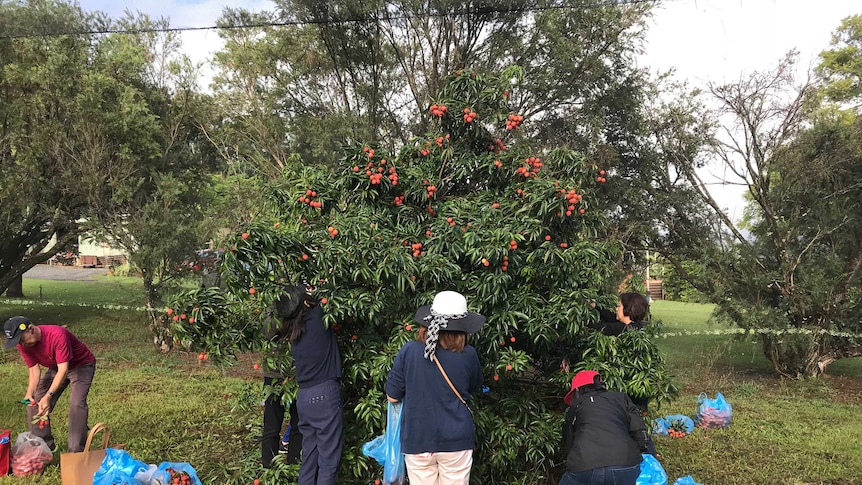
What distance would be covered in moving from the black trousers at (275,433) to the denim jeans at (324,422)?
58 cm

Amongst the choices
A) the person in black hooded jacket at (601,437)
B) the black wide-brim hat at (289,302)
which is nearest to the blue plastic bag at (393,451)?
the black wide-brim hat at (289,302)

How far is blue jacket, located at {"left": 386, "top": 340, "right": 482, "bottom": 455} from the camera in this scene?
311 cm

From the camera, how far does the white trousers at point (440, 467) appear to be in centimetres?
315

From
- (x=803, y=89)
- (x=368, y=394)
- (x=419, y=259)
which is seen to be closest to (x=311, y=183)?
(x=419, y=259)

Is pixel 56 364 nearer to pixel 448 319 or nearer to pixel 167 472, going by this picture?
pixel 167 472

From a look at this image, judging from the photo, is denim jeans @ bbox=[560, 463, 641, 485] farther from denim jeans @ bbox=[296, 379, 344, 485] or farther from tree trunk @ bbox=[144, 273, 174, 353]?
tree trunk @ bbox=[144, 273, 174, 353]

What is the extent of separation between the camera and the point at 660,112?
1116 centimetres

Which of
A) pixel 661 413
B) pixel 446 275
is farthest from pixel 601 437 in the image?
pixel 661 413

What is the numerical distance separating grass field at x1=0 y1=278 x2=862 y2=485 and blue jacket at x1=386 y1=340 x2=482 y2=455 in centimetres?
143

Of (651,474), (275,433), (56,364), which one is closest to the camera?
(651,474)

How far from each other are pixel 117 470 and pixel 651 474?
331 cm

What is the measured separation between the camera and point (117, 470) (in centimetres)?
369

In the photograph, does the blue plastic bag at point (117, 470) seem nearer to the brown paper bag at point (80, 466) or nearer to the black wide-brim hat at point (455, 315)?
the brown paper bag at point (80, 466)

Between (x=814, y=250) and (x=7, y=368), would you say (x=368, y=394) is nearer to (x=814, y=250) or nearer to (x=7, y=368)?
(x=7, y=368)
